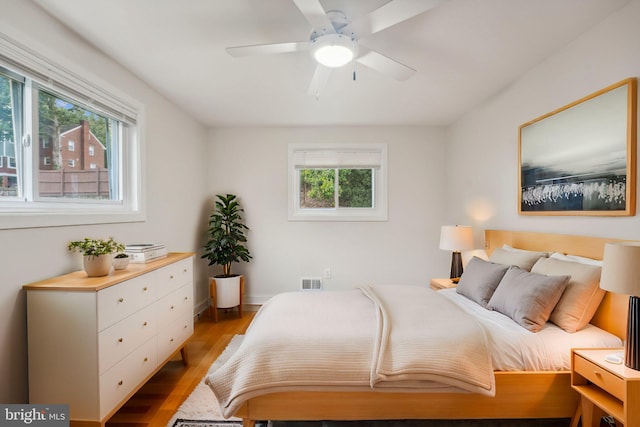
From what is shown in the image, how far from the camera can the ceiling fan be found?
1.53 m

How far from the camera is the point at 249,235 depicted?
4324 millimetres

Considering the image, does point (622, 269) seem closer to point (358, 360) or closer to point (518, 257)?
point (518, 257)

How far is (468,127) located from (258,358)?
3.39 m

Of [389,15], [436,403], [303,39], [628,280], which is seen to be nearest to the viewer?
[628,280]

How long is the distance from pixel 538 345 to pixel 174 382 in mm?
2493

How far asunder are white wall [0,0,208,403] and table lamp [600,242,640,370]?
2.97 metres

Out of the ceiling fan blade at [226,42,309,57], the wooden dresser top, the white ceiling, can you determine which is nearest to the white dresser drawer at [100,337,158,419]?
the wooden dresser top

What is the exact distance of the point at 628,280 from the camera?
1.42 metres

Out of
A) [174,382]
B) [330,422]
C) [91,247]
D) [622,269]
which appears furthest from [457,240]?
[91,247]

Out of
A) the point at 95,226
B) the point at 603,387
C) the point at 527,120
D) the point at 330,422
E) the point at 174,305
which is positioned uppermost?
the point at 527,120

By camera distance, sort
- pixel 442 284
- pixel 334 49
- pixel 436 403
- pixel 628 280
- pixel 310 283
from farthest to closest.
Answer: pixel 310 283 → pixel 442 284 → pixel 334 49 → pixel 436 403 → pixel 628 280

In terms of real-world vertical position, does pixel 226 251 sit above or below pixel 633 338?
above

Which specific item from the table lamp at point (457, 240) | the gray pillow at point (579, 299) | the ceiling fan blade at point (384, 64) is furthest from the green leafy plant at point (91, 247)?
the table lamp at point (457, 240)

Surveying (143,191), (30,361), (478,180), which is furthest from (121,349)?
(478,180)
